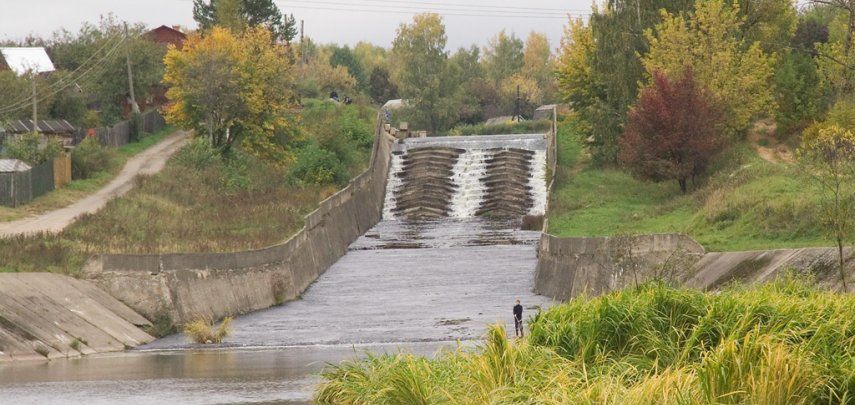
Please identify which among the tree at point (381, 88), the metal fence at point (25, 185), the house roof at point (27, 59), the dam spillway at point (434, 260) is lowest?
the dam spillway at point (434, 260)

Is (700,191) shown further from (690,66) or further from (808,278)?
(808,278)

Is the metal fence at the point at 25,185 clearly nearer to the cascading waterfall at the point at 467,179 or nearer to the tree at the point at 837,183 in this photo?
the cascading waterfall at the point at 467,179

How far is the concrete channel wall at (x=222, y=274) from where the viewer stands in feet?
161

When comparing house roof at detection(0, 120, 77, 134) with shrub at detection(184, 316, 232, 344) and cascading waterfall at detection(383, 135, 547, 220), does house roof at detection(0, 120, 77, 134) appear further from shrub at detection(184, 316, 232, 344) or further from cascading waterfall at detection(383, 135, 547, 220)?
shrub at detection(184, 316, 232, 344)

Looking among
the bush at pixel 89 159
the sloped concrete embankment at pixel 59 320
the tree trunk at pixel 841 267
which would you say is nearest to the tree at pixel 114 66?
the bush at pixel 89 159

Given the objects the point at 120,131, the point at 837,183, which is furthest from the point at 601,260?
the point at 120,131

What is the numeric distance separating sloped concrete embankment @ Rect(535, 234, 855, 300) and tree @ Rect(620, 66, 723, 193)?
1009 cm

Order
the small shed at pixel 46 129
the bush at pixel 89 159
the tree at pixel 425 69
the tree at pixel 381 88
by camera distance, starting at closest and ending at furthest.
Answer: the bush at pixel 89 159
the small shed at pixel 46 129
the tree at pixel 425 69
the tree at pixel 381 88

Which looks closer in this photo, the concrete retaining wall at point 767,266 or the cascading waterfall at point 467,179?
the concrete retaining wall at point 767,266

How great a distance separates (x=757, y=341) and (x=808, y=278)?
12.2 m

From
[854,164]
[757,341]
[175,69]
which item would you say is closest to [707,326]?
[757,341]

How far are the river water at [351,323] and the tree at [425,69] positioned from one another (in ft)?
135

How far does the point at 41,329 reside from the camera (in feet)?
136

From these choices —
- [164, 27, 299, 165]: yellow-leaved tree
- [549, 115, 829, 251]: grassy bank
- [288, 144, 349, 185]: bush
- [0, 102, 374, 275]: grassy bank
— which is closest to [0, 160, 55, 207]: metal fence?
[0, 102, 374, 275]: grassy bank
